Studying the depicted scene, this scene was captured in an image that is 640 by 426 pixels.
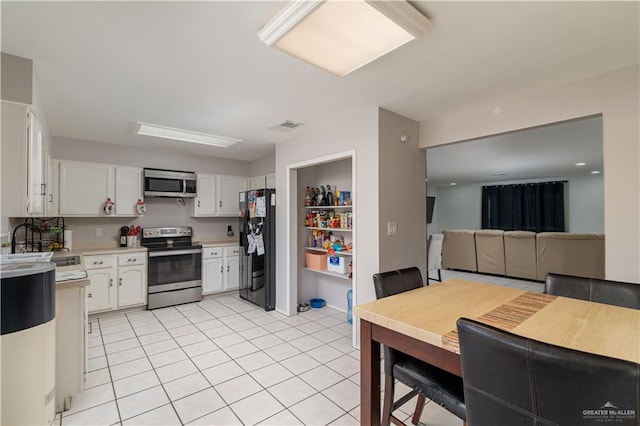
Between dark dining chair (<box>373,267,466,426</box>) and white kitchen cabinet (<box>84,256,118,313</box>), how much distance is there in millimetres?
3697

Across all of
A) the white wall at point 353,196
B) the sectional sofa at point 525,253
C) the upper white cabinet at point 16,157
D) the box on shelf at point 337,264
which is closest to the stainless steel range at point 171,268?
the white wall at point 353,196

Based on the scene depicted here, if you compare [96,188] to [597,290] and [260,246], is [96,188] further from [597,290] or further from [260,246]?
[597,290]

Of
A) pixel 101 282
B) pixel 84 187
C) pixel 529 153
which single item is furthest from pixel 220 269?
pixel 529 153

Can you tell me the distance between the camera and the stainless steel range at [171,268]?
4.16m

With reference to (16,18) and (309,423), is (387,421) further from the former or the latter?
(16,18)

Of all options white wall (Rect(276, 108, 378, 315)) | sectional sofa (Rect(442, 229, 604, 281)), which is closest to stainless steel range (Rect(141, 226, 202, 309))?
white wall (Rect(276, 108, 378, 315))

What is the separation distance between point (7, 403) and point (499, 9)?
10.4ft

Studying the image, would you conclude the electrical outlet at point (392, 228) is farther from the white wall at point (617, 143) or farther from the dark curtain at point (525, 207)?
the dark curtain at point (525, 207)

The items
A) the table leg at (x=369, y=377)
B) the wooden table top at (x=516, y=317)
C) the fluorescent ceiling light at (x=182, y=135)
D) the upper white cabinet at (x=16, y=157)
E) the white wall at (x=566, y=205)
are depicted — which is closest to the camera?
the wooden table top at (x=516, y=317)

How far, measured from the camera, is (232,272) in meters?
4.88

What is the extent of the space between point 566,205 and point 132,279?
395 inches

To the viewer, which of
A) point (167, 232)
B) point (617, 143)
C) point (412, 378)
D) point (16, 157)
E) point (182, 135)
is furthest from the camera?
point (167, 232)

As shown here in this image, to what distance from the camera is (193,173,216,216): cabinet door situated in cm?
486

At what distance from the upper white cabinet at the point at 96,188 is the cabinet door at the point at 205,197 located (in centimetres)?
82
